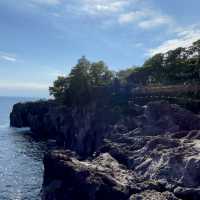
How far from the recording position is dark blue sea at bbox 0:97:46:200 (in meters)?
58.5

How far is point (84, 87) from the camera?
361 feet

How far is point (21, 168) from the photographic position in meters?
76.1

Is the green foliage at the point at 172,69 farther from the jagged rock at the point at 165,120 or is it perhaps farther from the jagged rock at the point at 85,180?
the jagged rock at the point at 85,180

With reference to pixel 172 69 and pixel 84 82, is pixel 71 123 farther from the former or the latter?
pixel 172 69

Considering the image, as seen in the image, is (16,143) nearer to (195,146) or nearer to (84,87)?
(84,87)

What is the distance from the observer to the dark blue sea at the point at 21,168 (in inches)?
2303

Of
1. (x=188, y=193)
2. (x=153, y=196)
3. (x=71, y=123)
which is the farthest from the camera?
(x=71, y=123)

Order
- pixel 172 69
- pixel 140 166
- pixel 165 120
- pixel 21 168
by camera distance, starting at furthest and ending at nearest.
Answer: pixel 172 69 → pixel 21 168 → pixel 165 120 → pixel 140 166

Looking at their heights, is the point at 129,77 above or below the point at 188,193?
above

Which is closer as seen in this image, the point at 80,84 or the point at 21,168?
the point at 21,168

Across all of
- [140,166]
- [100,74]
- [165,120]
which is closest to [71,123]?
[100,74]

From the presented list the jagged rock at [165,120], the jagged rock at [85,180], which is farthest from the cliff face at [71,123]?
the jagged rock at [85,180]

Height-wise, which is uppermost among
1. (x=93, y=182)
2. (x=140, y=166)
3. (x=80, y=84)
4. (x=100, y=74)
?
(x=100, y=74)

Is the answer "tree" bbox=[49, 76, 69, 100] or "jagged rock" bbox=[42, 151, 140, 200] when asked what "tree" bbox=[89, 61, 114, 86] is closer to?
"tree" bbox=[49, 76, 69, 100]
